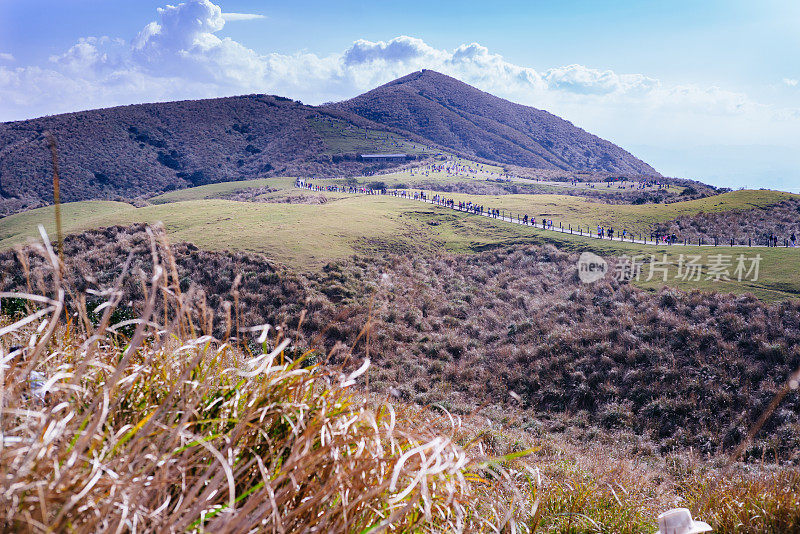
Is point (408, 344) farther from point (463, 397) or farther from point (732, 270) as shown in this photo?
point (732, 270)

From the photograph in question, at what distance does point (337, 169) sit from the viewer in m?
93.4

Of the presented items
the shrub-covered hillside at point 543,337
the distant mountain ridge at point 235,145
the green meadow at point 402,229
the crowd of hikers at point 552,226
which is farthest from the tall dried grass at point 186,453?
the distant mountain ridge at point 235,145

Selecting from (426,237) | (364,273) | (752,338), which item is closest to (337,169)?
(426,237)

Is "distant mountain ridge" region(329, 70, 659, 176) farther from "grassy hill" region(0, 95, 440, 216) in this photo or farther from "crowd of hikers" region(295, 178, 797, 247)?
"crowd of hikers" region(295, 178, 797, 247)

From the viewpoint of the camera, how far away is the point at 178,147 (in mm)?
103688

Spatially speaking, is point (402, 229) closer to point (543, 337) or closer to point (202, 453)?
point (543, 337)

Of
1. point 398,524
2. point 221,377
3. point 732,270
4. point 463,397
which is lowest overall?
point 463,397

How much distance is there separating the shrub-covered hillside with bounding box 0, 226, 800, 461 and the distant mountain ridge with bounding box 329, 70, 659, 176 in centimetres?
12653

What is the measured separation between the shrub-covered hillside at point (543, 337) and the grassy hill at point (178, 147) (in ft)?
209

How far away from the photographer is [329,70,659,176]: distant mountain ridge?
152 meters

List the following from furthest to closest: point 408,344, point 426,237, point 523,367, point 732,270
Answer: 1. point 426,237
2. point 732,270
3. point 408,344
4. point 523,367

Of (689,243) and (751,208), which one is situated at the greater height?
(751,208)

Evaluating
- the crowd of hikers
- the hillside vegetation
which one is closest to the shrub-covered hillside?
the hillside vegetation

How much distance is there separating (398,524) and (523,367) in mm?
15885
